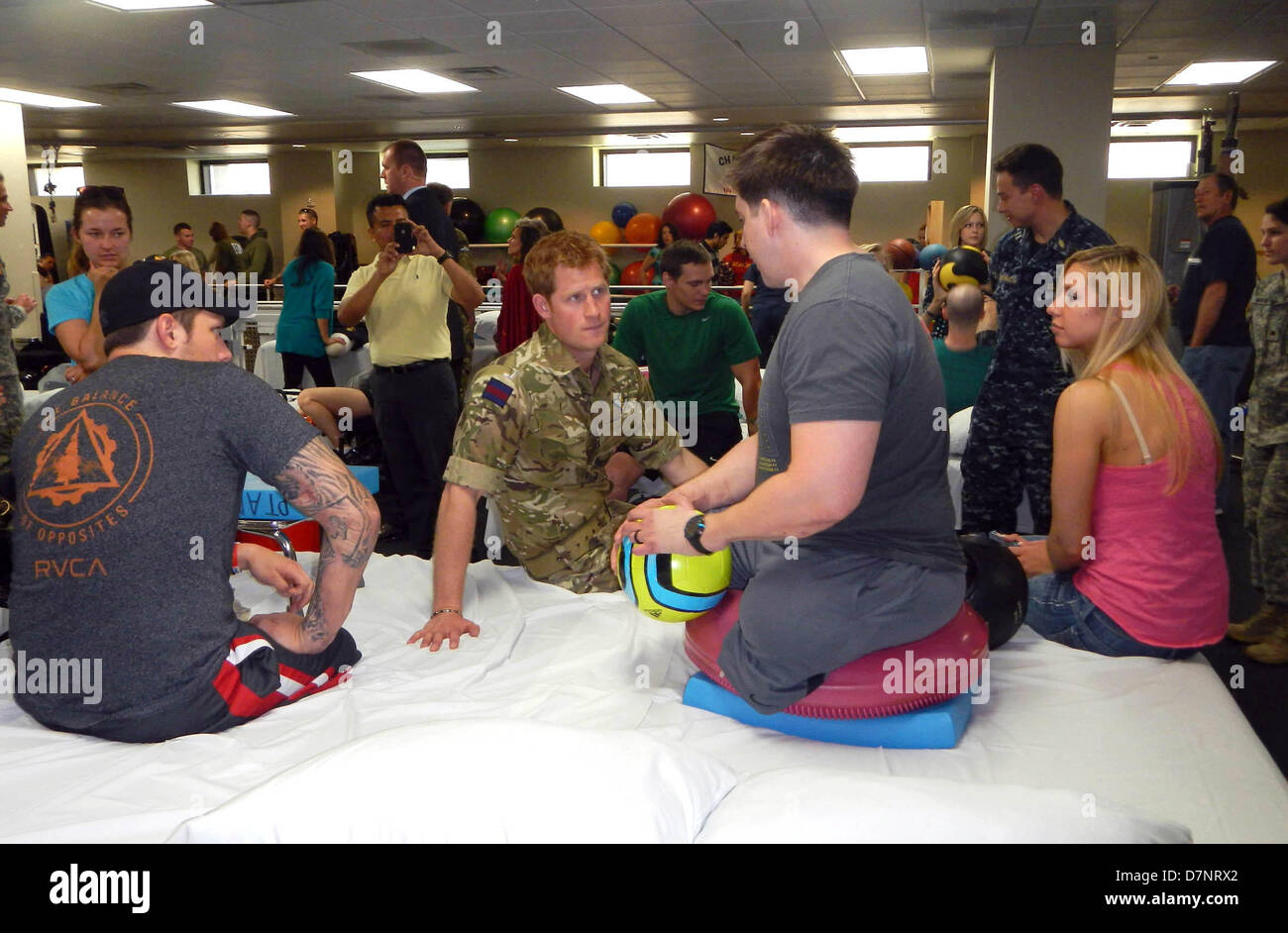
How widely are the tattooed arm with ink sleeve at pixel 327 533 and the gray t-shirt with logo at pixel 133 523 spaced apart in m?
0.05

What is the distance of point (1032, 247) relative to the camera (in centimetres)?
341

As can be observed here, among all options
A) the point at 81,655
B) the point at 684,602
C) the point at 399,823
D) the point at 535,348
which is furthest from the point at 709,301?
the point at 399,823

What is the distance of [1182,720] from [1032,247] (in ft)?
6.71

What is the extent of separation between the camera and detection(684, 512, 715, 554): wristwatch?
175 centimetres

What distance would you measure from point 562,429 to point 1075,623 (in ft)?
4.05

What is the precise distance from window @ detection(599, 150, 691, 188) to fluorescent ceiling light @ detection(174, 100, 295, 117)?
506 cm

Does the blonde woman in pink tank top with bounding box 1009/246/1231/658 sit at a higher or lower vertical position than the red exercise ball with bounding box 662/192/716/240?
lower

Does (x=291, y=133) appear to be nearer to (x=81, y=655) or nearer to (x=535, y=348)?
(x=535, y=348)

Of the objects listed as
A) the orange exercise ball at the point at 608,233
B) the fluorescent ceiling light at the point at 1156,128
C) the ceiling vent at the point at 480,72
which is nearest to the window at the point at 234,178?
the orange exercise ball at the point at 608,233

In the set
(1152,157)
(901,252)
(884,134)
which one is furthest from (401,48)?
(1152,157)

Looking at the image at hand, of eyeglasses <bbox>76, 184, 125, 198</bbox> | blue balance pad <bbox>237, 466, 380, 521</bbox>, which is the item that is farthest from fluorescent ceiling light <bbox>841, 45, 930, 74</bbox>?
blue balance pad <bbox>237, 466, 380, 521</bbox>

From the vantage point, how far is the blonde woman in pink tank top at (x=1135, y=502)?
6.65 feet

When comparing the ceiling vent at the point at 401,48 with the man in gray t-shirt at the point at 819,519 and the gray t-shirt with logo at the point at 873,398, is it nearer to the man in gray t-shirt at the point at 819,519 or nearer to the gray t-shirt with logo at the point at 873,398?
the man in gray t-shirt at the point at 819,519

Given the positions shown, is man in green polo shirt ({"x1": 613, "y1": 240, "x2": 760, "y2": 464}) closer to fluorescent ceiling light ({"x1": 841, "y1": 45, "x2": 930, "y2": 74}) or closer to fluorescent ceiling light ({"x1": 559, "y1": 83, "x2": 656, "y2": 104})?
fluorescent ceiling light ({"x1": 841, "y1": 45, "x2": 930, "y2": 74})
